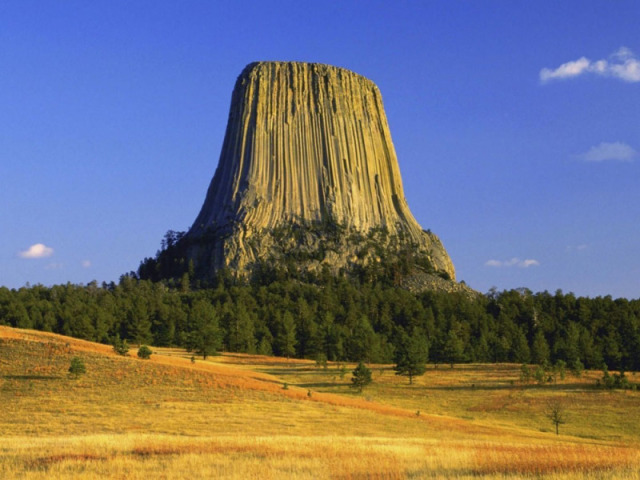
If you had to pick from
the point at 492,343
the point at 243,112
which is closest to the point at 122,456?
the point at 492,343

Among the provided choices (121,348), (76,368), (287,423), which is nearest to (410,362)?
(121,348)

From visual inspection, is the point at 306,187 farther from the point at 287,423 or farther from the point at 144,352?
the point at 287,423

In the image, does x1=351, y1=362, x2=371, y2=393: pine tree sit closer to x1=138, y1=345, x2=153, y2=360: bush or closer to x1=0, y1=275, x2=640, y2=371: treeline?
x1=0, y1=275, x2=640, y2=371: treeline

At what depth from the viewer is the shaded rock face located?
431 ft

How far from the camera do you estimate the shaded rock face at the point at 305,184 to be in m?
131

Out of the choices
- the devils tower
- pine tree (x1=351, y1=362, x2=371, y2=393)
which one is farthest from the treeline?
the devils tower

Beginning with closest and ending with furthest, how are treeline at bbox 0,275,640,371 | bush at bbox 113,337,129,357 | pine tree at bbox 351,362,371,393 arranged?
bush at bbox 113,337,129,357 → pine tree at bbox 351,362,371,393 → treeline at bbox 0,275,640,371

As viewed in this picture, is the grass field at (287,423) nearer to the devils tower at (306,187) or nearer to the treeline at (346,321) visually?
the treeline at (346,321)

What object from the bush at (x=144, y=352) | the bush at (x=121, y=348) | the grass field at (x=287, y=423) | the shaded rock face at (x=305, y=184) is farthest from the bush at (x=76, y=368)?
the shaded rock face at (x=305, y=184)

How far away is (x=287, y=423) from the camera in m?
35.5

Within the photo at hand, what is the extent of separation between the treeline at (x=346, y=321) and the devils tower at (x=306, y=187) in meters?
16.7

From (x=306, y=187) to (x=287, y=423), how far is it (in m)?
105

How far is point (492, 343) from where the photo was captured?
282 ft

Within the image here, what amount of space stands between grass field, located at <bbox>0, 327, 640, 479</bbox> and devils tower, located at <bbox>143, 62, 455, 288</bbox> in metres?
58.0
